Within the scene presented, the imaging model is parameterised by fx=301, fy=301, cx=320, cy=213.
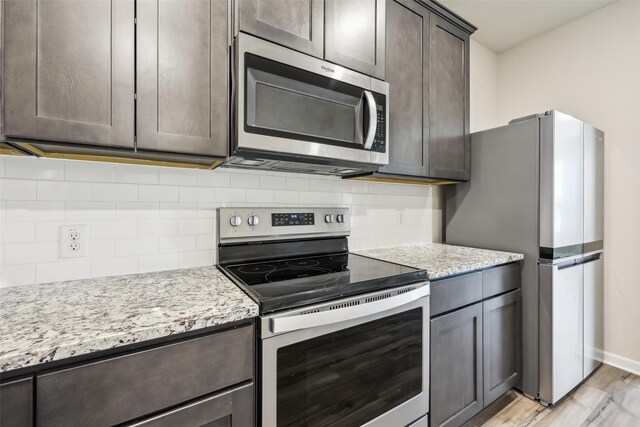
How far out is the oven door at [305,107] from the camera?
3.84 ft

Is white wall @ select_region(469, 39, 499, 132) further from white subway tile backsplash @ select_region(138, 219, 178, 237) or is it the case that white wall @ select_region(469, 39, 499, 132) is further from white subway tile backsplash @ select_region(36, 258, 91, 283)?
white subway tile backsplash @ select_region(36, 258, 91, 283)

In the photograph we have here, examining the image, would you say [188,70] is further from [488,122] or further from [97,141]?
[488,122]

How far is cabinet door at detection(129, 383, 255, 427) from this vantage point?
2.68 ft

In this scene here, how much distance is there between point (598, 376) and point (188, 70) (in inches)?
125

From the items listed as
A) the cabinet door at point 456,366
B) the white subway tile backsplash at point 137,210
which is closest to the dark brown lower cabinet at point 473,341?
the cabinet door at point 456,366

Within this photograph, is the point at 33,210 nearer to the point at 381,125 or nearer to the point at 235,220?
the point at 235,220

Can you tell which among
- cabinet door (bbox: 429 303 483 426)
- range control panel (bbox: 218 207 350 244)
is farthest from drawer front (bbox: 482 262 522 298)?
range control panel (bbox: 218 207 350 244)

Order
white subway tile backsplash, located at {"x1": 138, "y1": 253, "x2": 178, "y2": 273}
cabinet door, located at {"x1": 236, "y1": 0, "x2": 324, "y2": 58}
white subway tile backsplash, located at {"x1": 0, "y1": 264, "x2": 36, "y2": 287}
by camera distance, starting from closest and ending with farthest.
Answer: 1. white subway tile backsplash, located at {"x1": 0, "y1": 264, "x2": 36, "y2": 287}
2. cabinet door, located at {"x1": 236, "y1": 0, "x2": 324, "y2": 58}
3. white subway tile backsplash, located at {"x1": 138, "y1": 253, "x2": 178, "y2": 273}

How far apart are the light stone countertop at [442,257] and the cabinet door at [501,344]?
0.77ft

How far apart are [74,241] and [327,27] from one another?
4.66 ft

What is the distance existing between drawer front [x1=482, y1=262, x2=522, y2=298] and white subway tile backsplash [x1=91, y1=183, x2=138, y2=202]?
1.82 meters

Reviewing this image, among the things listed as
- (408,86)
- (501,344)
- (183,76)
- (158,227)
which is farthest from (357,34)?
(501,344)

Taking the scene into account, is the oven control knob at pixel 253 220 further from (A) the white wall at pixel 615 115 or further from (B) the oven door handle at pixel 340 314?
(A) the white wall at pixel 615 115

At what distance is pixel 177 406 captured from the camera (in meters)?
0.83
